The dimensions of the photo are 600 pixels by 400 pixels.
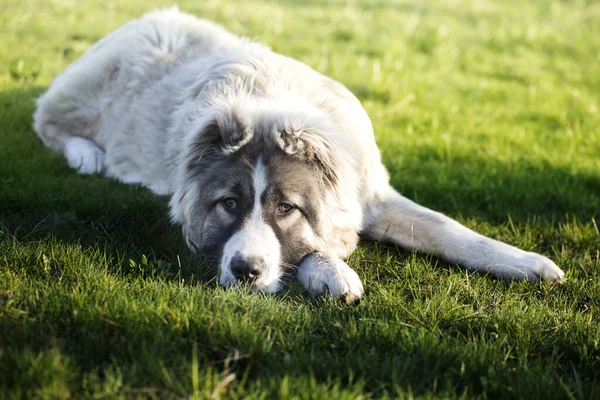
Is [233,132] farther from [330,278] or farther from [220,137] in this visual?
[330,278]

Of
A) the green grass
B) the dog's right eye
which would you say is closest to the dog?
the dog's right eye

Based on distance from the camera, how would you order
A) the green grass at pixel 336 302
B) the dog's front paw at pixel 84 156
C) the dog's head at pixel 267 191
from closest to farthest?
the green grass at pixel 336 302, the dog's head at pixel 267 191, the dog's front paw at pixel 84 156

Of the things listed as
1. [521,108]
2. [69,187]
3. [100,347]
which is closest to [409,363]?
[100,347]

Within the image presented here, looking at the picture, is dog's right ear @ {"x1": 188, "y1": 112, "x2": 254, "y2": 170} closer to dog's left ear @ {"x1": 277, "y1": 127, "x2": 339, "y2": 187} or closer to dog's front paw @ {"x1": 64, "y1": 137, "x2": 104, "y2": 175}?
dog's left ear @ {"x1": 277, "y1": 127, "x2": 339, "y2": 187}

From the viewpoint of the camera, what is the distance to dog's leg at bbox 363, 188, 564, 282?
404 cm

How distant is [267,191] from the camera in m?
3.73

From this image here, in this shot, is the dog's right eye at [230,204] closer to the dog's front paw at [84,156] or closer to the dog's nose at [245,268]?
the dog's nose at [245,268]

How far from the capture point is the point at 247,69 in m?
4.57

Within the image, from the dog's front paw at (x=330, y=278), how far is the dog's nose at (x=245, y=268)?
0.34 meters

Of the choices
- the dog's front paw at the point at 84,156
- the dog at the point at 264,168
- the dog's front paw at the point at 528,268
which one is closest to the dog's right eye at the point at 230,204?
the dog at the point at 264,168

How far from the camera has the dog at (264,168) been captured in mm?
3721

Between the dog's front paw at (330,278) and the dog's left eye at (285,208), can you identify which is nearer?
the dog's front paw at (330,278)

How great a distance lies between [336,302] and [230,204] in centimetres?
85

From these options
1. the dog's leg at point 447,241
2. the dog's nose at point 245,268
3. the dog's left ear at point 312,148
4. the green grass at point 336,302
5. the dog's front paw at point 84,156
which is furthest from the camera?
the dog's front paw at point 84,156
